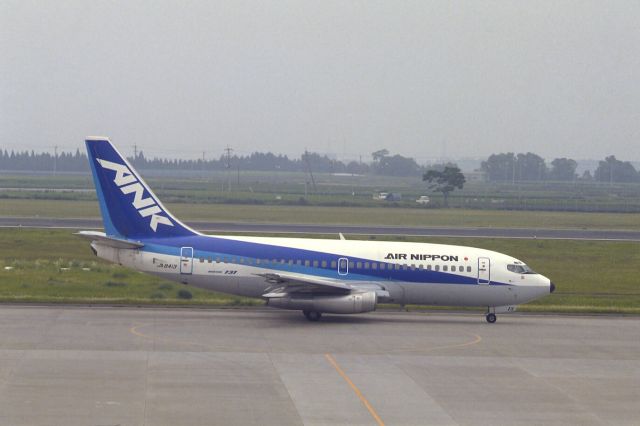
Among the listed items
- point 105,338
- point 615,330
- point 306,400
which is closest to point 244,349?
point 105,338

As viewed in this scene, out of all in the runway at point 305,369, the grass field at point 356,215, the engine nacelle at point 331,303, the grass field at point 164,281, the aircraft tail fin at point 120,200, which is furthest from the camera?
the grass field at point 356,215

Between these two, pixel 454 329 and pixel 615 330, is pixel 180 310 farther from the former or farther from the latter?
pixel 615 330

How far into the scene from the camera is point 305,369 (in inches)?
1083

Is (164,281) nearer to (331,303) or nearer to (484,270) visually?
(331,303)

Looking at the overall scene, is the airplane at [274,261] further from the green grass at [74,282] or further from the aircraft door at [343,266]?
the green grass at [74,282]

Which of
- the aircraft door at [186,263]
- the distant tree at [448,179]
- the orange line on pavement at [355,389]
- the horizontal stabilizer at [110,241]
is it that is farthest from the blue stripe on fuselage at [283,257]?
the distant tree at [448,179]

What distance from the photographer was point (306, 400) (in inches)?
933

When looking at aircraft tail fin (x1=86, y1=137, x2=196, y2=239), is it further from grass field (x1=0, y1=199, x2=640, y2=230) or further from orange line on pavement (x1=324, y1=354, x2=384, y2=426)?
grass field (x1=0, y1=199, x2=640, y2=230)

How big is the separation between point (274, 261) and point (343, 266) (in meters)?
2.78

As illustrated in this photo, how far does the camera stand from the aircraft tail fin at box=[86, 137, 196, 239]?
37.8 m

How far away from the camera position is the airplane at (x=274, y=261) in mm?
37469

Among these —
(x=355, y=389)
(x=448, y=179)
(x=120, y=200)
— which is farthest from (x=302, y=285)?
(x=448, y=179)

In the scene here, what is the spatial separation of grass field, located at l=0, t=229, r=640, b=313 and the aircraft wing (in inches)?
180

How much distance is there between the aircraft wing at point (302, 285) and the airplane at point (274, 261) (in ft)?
0.34
